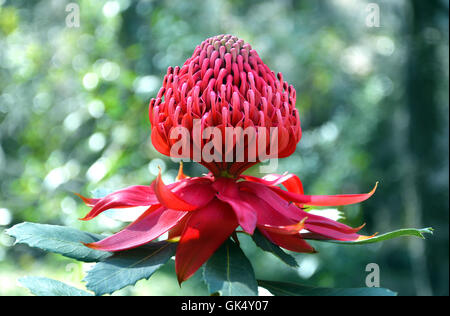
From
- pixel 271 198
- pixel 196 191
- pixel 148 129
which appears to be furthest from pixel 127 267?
pixel 148 129

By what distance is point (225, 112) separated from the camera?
2.83ft

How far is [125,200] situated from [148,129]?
195 centimetres

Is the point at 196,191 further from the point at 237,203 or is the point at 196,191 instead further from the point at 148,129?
the point at 148,129

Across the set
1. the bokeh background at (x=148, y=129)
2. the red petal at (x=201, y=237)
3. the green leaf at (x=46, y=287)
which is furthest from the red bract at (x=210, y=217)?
the bokeh background at (x=148, y=129)

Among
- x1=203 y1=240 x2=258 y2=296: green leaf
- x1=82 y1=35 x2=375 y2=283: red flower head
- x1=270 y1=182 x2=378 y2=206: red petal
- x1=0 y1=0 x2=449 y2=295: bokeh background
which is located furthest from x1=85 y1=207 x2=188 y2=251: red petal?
x1=0 y1=0 x2=449 y2=295: bokeh background

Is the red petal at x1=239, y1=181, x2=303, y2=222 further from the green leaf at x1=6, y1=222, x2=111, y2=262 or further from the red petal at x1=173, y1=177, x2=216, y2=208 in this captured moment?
the green leaf at x1=6, y1=222, x2=111, y2=262

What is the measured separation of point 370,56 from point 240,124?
530 centimetres

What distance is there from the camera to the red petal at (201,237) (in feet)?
2.61

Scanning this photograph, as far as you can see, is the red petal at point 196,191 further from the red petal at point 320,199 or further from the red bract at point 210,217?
the red petal at point 320,199

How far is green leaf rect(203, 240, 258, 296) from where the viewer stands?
2.39 ft

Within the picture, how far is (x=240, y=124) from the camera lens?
874 mm

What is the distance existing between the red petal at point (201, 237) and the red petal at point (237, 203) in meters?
0.03

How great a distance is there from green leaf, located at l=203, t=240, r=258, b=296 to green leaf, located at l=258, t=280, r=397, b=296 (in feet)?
0.43

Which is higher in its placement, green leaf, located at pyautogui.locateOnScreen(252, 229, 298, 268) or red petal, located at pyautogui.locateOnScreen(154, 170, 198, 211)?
red petal, located at pyautogui.locateOnScreen(154, 170, 198, 211)
